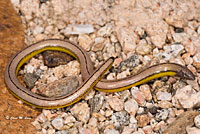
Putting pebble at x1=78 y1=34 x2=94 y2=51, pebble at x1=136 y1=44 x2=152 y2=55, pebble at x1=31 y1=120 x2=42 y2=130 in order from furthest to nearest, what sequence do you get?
pebble at x1=78 y1=34 x2=94 y2=51
pebble at x1=136 y1=44 x2=152 y2=55
pebble at x1=31 y1=120 x2=42 y2=130

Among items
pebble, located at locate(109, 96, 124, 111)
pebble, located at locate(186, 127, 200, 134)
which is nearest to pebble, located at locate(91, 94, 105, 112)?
pebble, located at locate(109, 96, 124, 111)

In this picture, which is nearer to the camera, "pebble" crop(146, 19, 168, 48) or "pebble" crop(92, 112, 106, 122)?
"pebble" crop(92, 112, 106, 122)

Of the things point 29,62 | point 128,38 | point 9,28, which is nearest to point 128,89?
point 128,38

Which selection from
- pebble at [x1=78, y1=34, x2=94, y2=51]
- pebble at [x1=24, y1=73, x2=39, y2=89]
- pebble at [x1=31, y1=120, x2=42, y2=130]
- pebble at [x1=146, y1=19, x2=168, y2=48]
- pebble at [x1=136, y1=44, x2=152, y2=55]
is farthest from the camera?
pebble at [x1=78, y1=34, x2=94, y2=51]

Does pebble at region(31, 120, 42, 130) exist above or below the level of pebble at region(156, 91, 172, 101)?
below

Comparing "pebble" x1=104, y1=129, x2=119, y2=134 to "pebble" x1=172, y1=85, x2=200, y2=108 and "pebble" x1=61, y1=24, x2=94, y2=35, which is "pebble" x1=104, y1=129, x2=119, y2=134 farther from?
"pebble" x1=61, y1=24, x2=94, y2=35

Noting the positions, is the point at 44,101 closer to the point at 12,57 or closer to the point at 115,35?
the point at 12,57

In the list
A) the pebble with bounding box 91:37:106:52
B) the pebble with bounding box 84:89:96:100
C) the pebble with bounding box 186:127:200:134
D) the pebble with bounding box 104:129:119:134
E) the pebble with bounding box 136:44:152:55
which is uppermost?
the pebble with bounding box 91:37:106:52
